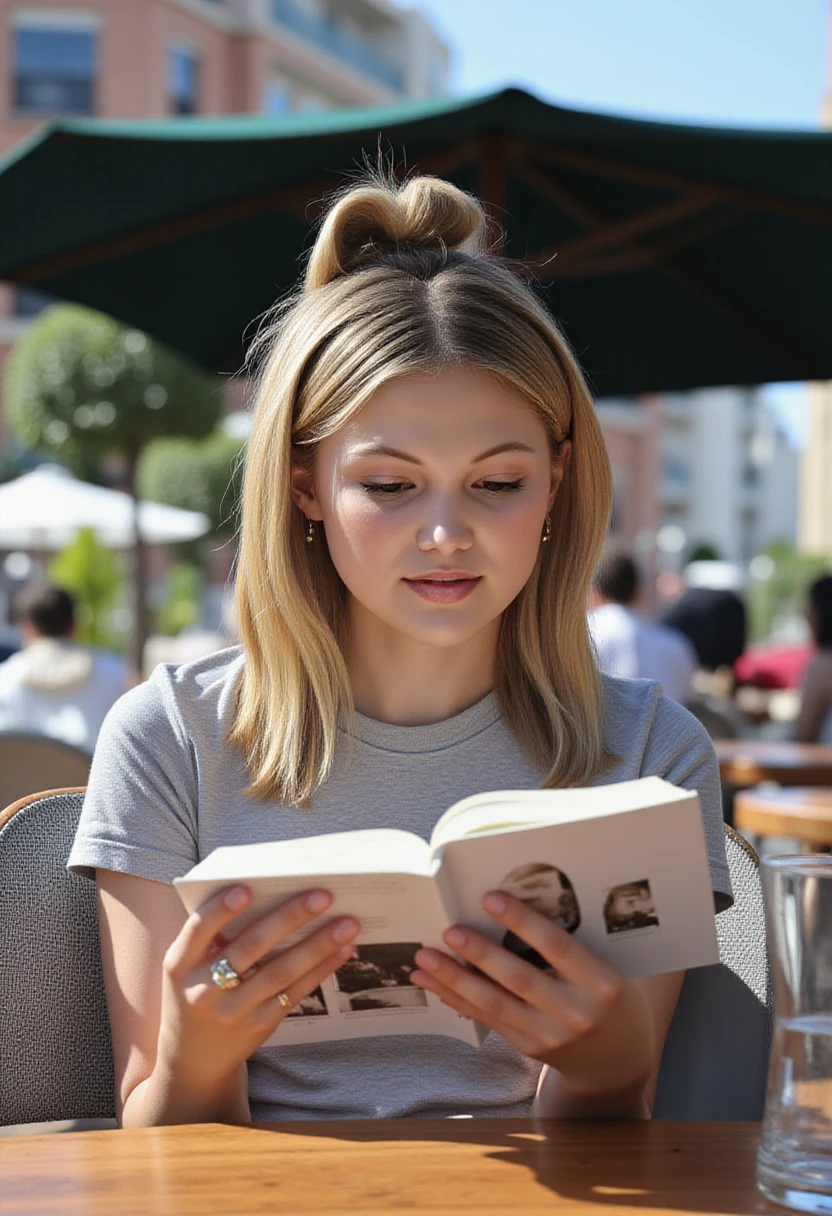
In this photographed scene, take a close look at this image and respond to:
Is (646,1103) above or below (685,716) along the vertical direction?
below

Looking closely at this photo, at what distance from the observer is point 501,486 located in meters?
1.61

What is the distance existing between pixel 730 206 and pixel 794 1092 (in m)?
3.44

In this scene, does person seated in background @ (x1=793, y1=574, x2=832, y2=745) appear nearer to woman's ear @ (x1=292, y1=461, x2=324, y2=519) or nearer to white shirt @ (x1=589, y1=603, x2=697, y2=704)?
white shirt @ (x1=589, y1=603, x2=697, y2=704)

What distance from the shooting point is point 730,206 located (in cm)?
411

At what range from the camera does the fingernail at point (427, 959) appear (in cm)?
119

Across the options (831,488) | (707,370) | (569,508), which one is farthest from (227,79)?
(569,508)

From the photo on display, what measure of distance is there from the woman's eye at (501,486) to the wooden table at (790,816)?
2.24 m

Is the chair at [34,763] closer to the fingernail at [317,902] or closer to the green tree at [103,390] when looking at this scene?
the fingernail at [317,902]

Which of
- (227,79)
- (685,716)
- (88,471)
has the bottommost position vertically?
(685,716)

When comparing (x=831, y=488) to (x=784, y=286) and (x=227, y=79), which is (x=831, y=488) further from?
(x=784, y=286)

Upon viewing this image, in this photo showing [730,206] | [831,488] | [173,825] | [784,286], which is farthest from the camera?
[831,488]

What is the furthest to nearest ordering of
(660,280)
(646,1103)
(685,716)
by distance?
(660,280) < (685,716) < (646,1103)

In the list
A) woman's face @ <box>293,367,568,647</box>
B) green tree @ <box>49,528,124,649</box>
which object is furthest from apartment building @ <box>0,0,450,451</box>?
woman's face @ <box>293,367,568,647</box>

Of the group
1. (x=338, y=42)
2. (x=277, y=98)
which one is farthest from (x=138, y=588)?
(x=338, y=42)
